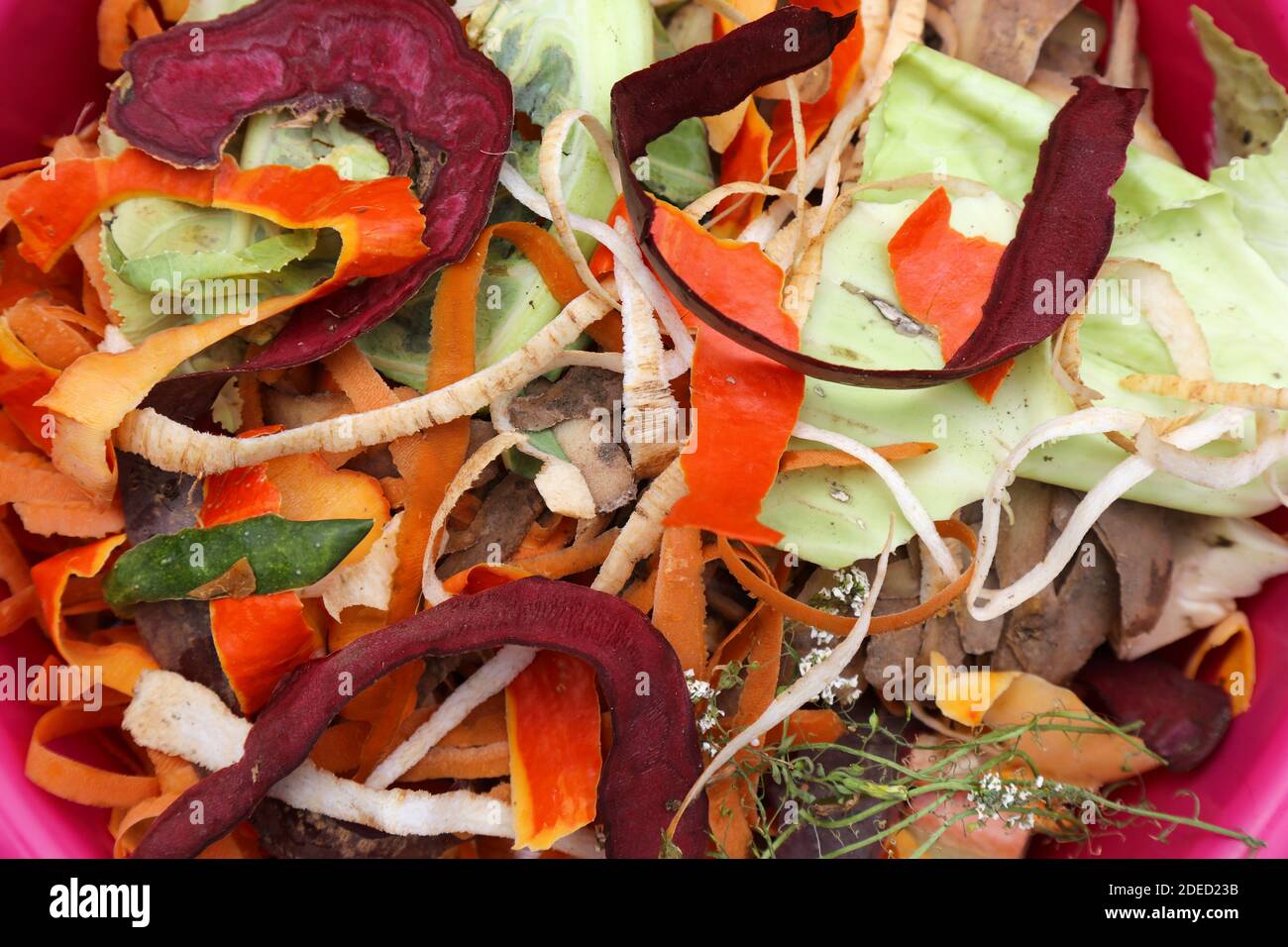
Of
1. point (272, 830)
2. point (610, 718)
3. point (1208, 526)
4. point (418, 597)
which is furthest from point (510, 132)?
point (1208, 526)

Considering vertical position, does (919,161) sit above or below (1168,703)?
above

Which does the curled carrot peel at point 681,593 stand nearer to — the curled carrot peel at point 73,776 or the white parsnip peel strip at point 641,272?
the white parsnip peel strip at point 641,272

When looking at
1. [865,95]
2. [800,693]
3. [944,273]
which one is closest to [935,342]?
[944,273]

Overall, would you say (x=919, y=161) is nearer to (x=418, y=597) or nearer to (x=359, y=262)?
(x=359, y=262)

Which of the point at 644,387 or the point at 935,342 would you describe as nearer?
the point at 644,387

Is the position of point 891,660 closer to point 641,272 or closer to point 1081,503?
point 1081,503

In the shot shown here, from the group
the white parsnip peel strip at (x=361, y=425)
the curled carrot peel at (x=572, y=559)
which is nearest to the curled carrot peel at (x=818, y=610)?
the curled carrot peel at (x=572, y=559)
